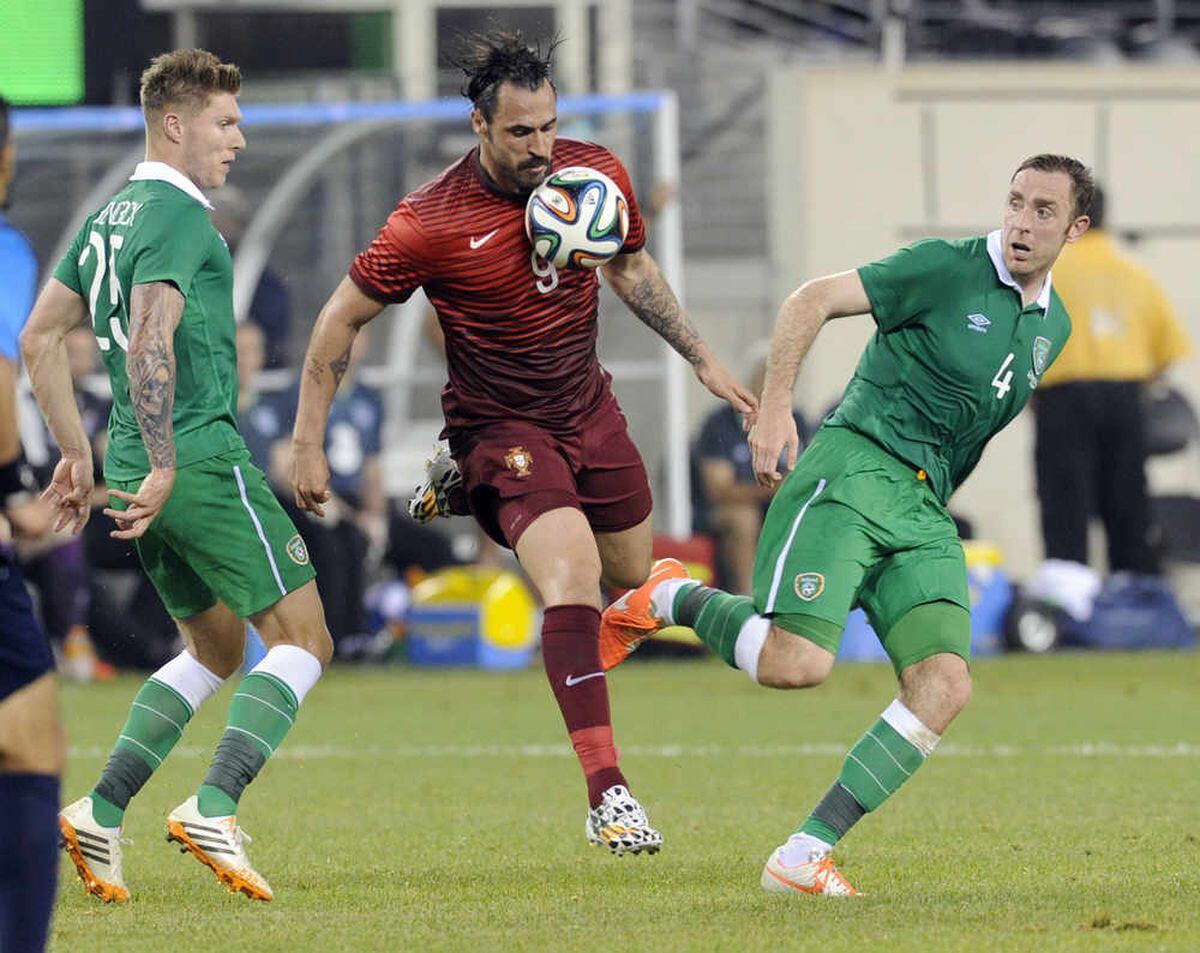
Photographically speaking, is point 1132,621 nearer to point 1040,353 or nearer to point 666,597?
point 666,597

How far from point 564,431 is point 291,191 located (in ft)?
33.1

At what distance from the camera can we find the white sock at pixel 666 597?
7875 mm

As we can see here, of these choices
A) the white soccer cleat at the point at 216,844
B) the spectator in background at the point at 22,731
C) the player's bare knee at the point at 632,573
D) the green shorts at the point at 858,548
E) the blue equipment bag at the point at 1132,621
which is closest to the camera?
the spectator in background at the point at 22,731

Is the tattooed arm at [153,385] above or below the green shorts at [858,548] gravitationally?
above

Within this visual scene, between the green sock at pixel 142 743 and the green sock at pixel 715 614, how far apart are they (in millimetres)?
1543

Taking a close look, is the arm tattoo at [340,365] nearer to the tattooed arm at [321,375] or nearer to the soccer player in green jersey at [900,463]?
the tattooed arm at [321,375]

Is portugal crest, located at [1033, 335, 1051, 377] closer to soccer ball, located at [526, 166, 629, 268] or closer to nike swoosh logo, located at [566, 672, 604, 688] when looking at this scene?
soccer ball, located at [526, 166, 629, 268]

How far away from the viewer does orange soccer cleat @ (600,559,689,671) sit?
805 cm

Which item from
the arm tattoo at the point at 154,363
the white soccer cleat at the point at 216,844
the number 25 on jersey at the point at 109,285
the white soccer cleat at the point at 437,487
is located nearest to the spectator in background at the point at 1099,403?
the white soccer cleat at the point at 437,487

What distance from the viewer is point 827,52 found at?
22469 mm

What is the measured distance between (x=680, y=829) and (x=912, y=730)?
162 centimetres

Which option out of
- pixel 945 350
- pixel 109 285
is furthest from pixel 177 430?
pixel 945 350

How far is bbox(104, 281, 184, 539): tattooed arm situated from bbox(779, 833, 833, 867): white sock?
1924 mm

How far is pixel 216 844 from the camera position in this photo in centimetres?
662
